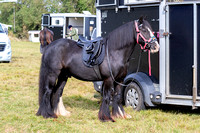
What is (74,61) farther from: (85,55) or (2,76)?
(2,76)

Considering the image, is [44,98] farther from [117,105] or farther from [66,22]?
[66,22]

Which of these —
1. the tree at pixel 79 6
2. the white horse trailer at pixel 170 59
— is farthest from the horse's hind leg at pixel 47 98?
the tree at pixel 79 6

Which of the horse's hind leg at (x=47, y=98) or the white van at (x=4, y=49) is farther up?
the white van at (x=4, y=49)

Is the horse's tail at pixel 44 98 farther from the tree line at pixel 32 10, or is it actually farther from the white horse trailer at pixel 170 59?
the tree line at pixel 32 10

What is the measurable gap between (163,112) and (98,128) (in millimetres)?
1898

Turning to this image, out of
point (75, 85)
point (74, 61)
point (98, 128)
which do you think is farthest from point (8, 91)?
point (98, 128)

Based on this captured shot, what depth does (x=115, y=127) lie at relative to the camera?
20.0 feet

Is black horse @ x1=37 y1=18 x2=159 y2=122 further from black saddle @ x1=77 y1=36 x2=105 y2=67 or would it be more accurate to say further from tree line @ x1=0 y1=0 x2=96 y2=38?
tree line @ x1=0 y1=0 x2=96 y2=38

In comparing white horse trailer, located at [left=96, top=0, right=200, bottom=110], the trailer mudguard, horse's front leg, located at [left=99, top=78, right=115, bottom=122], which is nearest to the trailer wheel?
white horse trailer, located at [left=96, top=0, right=200, bottom=110]

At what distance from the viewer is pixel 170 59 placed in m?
6.85

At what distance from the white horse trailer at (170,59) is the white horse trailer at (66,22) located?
660 inches

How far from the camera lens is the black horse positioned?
21.3 ft

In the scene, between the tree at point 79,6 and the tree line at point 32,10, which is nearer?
the tree at point 79,6

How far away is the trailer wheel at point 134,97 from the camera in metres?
7.30
